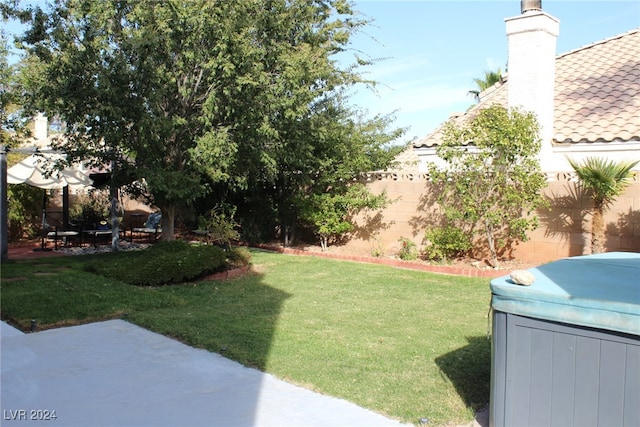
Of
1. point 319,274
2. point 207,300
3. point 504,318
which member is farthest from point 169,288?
point 504,318

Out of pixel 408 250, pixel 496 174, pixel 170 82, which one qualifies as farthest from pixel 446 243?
pixel 170 82

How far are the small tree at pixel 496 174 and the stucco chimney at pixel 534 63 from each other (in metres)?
0.57

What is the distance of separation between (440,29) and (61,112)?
28.6 ft

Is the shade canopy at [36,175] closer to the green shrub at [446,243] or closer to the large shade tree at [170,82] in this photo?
the large shade tree at [170,82]

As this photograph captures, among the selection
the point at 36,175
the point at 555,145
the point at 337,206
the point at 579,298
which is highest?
the point at 555,145

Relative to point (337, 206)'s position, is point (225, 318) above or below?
below

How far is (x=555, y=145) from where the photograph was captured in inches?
504

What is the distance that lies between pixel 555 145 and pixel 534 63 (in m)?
1.89

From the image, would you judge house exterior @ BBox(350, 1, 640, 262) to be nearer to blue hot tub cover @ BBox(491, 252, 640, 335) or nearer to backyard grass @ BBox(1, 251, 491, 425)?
backyard grass @ BBox(1, 251, 491, 425)

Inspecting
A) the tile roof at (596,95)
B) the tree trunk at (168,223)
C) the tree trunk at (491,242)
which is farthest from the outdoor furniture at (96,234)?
the tree trunk at (491,242)

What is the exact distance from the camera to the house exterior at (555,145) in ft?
37.9

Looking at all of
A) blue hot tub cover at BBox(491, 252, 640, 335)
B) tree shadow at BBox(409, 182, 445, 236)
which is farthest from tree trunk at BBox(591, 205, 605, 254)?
blue hot tub cover at BBox(491, 252, 640, 335)

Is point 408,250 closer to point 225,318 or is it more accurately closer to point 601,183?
point 601,183

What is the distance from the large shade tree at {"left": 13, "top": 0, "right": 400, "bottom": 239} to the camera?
32.8ft
